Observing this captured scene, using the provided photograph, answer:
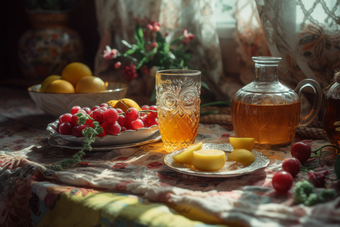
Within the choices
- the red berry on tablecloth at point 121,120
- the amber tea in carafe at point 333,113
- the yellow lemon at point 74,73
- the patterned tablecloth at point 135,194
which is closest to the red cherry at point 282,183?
the patterned tablecloth at point 135,194

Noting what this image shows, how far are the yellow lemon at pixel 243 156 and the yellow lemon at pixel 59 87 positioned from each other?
73 cm

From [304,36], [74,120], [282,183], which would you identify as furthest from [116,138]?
[304,36]

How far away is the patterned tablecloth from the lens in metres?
0.54

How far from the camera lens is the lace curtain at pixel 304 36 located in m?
1.00

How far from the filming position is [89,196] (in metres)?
0.64

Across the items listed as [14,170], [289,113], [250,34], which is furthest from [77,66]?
[289,113]

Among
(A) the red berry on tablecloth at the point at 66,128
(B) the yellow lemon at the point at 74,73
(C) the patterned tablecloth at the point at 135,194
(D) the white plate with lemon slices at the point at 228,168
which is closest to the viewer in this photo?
(C) the patterned tablecloth at the point at 135,194

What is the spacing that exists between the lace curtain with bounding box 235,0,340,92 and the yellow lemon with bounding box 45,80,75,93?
75cm

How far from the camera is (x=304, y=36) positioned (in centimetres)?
106

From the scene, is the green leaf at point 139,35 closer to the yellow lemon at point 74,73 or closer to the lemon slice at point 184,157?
the yellow lemon at point 74,73

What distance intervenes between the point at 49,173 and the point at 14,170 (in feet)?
0.39

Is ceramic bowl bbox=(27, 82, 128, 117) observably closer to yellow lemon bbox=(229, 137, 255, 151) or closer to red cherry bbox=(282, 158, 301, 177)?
yellow lemon bbox=(229, 137, 255, 151)

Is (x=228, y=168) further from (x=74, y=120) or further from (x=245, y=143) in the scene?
(x=74, y=120)

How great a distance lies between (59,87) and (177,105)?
1.80 ft
